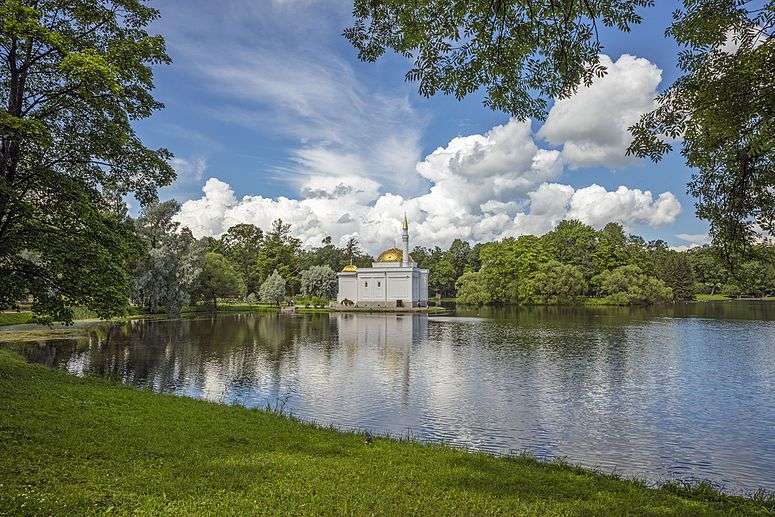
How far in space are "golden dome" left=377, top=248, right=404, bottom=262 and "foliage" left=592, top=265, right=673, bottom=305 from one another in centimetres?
3002

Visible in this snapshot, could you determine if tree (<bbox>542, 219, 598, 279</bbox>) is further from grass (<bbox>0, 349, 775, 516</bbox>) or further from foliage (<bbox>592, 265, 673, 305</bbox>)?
grass (<bbox>0, 349, 775, 516</bbox>)

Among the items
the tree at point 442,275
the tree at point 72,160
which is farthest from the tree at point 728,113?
the tree at point 442,275

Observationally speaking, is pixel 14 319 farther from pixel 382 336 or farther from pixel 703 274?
pixel 703 274

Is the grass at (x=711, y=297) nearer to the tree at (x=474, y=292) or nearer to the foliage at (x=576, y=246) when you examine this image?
the foliage at (x=576, y=246)

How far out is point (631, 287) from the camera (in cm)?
7519

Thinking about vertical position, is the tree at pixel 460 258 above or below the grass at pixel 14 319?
above

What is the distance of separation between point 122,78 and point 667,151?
10798 millimetres

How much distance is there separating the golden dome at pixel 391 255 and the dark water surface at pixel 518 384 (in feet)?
154

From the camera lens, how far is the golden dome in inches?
3272

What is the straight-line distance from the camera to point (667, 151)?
22.9 ft

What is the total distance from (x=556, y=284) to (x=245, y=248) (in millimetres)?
51585

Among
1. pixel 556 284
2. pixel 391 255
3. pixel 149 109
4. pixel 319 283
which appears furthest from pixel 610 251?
pixel 149 109

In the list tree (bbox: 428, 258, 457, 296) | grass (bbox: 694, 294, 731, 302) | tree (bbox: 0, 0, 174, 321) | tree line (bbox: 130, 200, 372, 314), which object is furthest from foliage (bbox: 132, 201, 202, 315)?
grass (bbox: 694, 294, 731, 302)

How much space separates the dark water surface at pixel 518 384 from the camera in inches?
476
